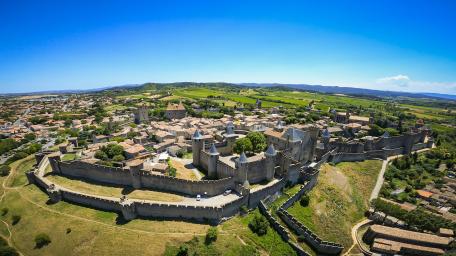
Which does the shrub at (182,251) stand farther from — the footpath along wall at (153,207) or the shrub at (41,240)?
the shrub at (41,240)

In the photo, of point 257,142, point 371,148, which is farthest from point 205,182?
point 371,148

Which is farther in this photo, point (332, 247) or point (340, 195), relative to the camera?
point (340, 195)

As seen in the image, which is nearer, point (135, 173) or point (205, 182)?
point (205, 182)

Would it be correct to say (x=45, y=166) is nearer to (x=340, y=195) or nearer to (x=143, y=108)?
(x=143, y=108)

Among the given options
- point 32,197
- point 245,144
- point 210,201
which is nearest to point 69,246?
point 32,197

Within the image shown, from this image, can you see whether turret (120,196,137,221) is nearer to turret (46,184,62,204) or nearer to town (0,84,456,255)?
town (0,84,456,255)

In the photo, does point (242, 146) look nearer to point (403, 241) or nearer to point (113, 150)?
point (113, 150)
